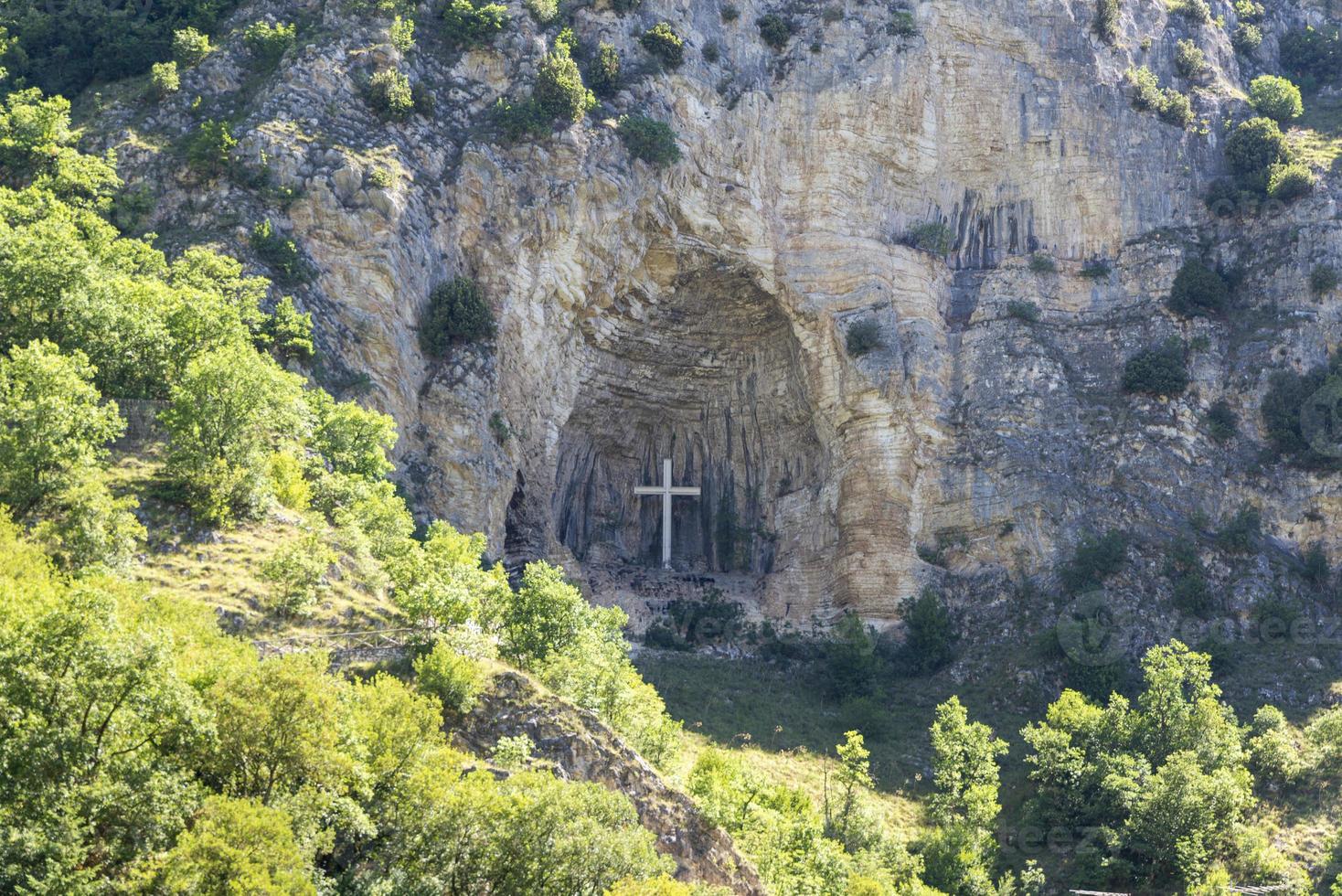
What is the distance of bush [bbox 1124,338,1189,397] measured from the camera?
5591cm

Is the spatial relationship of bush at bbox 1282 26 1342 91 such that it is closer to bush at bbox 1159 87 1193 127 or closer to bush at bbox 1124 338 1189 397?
bush at bbox 1159 87 1193 127

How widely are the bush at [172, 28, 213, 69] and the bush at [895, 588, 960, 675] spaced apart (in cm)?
3138

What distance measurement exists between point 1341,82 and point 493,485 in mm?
44104

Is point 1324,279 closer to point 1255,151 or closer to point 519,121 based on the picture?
point 1255,151

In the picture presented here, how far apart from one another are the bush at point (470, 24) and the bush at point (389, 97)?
403 centimetres

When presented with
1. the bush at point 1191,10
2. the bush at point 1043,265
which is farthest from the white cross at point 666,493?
the bush at point 1191,10

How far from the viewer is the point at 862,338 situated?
5684 centimetres

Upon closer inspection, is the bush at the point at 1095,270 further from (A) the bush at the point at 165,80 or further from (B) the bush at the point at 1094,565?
(A) the bush at the point at 165,80

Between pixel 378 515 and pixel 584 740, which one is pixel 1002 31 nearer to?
pixel 378 515

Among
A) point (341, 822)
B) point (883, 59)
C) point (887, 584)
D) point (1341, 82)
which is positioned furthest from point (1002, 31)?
point (341, 822)

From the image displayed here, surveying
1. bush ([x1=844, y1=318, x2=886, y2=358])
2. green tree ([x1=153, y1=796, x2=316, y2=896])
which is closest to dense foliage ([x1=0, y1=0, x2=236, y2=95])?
bush ([x1=844, y1=318, x2=886, y2=358])

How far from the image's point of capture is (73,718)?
23.0 m

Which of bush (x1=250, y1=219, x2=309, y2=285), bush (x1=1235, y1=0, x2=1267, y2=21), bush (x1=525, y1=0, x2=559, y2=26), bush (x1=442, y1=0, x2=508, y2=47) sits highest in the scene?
bush (x1=1235, y1=0, x2=1267, y2=21)

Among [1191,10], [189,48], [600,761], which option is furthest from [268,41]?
[1191,10]
